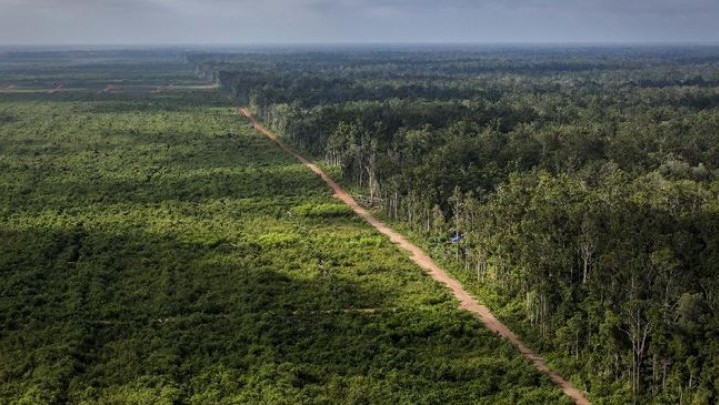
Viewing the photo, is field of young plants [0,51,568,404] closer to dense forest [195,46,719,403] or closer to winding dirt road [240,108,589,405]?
winding dirt road [240,108,589,405]

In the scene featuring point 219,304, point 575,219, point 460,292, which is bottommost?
point 460,292

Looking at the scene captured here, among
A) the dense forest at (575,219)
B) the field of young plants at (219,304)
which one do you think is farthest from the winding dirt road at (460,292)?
the field of young plants at (219,304)

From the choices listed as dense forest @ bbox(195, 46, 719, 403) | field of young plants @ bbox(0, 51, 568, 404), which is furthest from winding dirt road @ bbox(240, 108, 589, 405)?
field of young plants @ bbox(0, 51, 568, 404)

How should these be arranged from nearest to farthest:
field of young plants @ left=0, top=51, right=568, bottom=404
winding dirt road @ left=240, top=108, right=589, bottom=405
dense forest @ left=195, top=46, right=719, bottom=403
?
field of young plants @ left=0, top=51, right=568, bottom=404 → dense forest @ left=195, top=46, right=719, bottom=403 → winding dirt road @ left=240, top=108, right=589, bottom=405

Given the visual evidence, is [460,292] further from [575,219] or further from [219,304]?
[219,304]

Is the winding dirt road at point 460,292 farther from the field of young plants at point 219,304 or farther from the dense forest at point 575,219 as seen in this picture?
the field of young plants at point 219,304

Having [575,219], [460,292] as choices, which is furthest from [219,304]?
[575,219]
